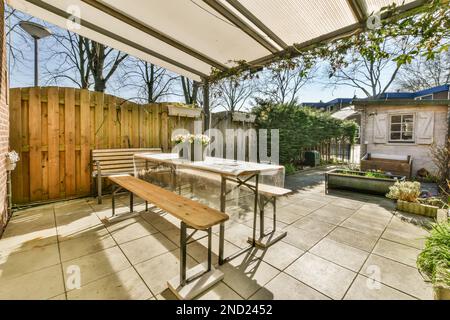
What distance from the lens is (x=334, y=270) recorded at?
213 cm

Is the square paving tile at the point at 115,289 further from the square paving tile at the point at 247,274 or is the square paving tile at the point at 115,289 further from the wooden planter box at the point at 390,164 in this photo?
the wooden planter box at the point at 390,164

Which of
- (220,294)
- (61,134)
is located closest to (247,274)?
(220,294)

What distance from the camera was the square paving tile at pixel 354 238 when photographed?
2.64 m

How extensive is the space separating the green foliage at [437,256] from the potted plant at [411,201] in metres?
1.74

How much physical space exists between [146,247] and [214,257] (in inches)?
33.9

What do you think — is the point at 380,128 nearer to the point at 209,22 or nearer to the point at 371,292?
the point at 209,22

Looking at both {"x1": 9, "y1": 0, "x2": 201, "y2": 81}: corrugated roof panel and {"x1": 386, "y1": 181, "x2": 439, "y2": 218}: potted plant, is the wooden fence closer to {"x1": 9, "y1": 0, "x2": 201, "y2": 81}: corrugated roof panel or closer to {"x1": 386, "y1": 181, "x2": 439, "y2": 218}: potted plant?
{"x1": 9, "y1": 0, "x2": 201, "y2": 81}: corrugated roof panel

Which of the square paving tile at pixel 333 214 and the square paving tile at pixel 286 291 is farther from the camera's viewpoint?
the square paving tile at pixel 333 214

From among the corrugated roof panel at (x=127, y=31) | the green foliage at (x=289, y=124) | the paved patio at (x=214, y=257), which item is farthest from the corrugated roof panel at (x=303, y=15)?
the green foliage at (x=289, y=124)

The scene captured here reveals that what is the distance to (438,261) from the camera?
1.86 metres

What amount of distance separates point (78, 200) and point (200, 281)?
146 inches

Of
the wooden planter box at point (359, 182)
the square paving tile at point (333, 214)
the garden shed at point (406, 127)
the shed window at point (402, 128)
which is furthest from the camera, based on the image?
the shed window at point (402, 128)
